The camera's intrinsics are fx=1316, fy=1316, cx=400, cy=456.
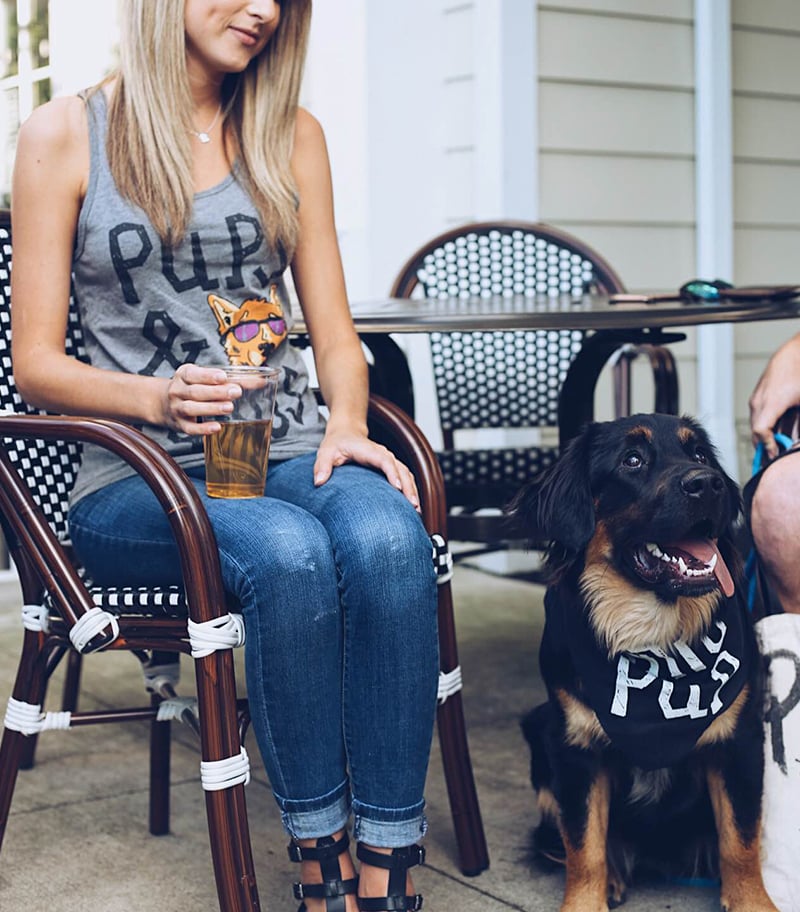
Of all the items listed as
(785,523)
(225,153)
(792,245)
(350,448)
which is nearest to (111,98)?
(225,153)

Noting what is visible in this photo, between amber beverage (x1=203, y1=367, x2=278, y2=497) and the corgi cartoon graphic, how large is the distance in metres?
0.26

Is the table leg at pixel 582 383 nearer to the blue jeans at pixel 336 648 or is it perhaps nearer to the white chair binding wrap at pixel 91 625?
the blue jeans at pixel 336 648

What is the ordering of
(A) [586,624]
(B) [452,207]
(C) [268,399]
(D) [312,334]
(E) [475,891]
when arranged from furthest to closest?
(B) [452,207]
(D) [312,334]
(E) [475,891]
(A) [586,624]
(C) [268,399]

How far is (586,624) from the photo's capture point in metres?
1.98

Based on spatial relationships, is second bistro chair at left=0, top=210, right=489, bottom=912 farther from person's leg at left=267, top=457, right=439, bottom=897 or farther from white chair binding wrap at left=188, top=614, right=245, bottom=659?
person's leg at left=267, top=457, right=439, bottom=897

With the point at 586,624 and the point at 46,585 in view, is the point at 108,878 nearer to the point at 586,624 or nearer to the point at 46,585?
the point at 46,585

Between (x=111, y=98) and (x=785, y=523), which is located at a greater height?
(x=111, y=98)

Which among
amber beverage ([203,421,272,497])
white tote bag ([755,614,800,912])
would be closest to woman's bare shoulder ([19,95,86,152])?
amber beverage ([203,421,272,497])

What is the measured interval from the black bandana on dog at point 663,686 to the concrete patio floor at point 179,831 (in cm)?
32

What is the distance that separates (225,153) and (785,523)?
1089 mm

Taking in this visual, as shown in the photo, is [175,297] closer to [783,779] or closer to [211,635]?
[211,635]

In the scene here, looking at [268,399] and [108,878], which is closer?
[268,399]

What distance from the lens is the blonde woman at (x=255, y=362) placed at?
1.78 m

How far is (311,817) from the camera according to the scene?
1771mm
